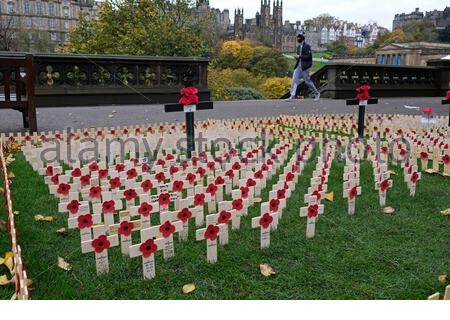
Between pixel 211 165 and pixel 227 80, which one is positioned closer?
pixel 211 165

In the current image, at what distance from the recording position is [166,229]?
9.86 feet

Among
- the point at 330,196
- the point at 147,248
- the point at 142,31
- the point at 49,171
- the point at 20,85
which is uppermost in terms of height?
the point at 142,31

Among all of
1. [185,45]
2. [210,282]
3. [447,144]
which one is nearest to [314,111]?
[447,144]

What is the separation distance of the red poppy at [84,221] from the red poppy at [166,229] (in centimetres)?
51

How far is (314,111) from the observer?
1270cm

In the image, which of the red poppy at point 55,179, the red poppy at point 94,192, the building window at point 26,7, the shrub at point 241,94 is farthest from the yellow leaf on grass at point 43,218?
the building window at point 26,7

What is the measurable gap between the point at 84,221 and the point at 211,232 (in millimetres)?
855

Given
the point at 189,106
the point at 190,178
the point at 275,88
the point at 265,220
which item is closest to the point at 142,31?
the point at 275,88

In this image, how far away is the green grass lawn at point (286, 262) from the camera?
9.04ft

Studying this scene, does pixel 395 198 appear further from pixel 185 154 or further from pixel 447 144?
pixel 185 154

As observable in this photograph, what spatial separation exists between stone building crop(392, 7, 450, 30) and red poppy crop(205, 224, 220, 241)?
9427 centimetres

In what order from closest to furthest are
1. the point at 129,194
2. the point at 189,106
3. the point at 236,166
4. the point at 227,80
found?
the point at 129,194
the point at 236,166
the point at 189,106
the point at 227,80

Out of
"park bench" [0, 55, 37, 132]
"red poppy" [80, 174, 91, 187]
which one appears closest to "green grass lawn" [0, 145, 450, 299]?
"red poppy" [80, 174, 91, 187]

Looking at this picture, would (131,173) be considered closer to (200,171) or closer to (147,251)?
(200,171)
